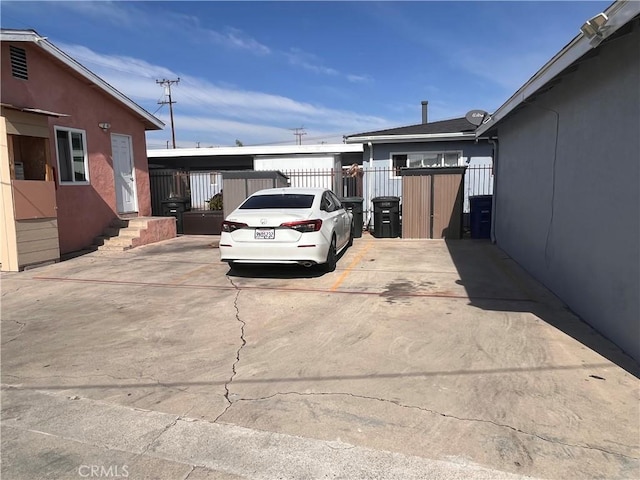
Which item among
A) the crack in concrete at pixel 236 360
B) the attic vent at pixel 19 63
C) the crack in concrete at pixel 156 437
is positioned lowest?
the crack in concrete at pixel 156 437

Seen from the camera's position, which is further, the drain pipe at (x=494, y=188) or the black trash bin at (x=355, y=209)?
the black trash bin at (x=355, y=209)

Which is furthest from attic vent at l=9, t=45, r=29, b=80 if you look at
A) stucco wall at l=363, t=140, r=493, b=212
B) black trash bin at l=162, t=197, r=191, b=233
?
stucco wall at l=363, t=140, r=493, b=212

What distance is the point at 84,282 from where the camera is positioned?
311 inches

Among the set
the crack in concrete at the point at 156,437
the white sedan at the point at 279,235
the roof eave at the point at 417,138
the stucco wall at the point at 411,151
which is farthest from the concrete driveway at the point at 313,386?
the stucco wall at the point at 411,151

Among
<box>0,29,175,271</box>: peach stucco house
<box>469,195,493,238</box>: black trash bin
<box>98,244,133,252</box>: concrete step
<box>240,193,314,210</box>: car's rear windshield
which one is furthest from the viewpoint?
<box>469,195,493,238</box>: black trash bin

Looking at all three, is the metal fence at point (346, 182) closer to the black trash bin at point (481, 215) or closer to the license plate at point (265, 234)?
the black trash bin at point (481, 215)

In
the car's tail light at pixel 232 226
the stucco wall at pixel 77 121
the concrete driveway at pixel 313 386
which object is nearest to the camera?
the concrete driveway at pixel 313 386

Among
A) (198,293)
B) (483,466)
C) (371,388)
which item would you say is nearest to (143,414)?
(371,388)

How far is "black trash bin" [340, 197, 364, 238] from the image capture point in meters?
13.4

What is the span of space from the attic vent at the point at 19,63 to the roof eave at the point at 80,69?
0.34 m

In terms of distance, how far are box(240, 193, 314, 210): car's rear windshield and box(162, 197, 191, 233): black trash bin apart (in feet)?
23.7

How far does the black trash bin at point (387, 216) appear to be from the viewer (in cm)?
1313

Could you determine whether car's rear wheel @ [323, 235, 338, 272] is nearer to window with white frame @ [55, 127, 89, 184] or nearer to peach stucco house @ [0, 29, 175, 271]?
peach stucco house @ [0, 29, 175, 271]

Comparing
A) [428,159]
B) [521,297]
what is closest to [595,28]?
[521,297]
